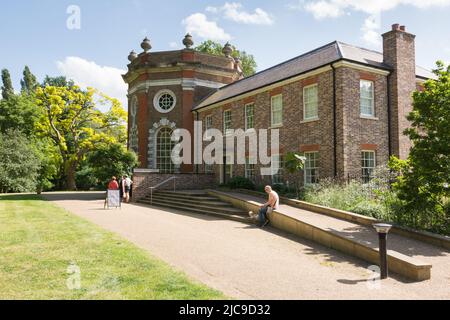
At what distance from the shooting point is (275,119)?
62.4 feet


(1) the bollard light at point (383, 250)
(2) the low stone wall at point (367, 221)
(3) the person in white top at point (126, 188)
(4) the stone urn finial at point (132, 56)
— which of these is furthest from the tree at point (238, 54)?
(1) the bollard light at point (383, 250)

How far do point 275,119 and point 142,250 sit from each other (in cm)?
1248

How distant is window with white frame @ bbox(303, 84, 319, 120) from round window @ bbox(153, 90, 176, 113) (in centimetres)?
1225

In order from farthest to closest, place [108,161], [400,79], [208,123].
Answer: [208,123], [108,161], [400,79]

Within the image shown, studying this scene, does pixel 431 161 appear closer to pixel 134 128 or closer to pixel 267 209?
pixel 267 209

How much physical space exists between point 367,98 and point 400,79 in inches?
71.0

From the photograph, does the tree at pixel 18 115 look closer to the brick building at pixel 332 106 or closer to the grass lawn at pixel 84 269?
the brick building at pixel 332 106

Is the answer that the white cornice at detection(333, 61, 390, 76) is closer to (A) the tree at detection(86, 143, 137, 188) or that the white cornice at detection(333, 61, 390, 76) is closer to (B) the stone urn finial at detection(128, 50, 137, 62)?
(A) the tree at detection(86, 143, 137, 188)

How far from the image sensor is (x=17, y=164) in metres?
29.1

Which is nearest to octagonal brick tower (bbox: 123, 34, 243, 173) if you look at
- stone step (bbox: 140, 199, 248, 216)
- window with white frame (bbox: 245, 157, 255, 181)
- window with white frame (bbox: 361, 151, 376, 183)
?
window with white frame (bbox: 245, 157, 255, 181)

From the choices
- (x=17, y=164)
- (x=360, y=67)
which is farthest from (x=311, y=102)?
(x=17, y=164)

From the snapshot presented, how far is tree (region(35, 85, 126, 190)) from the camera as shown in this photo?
3369 centimetres
